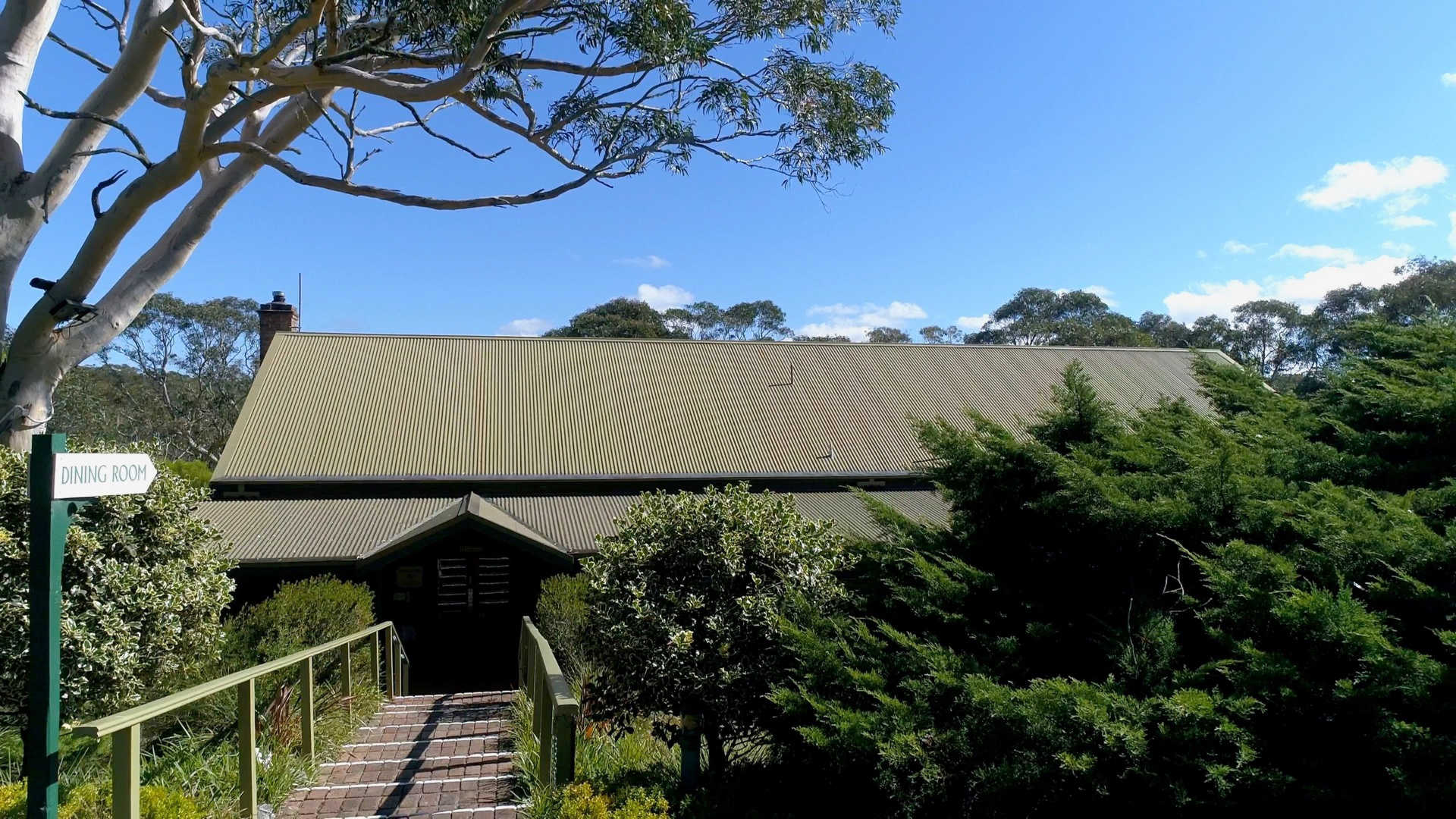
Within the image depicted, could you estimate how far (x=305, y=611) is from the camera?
924cm

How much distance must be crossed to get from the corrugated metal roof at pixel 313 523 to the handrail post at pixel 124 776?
39.8ft

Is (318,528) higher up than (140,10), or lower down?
lower down

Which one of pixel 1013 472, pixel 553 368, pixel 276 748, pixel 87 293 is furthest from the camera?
pixel 553 368

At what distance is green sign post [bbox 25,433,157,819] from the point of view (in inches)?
146

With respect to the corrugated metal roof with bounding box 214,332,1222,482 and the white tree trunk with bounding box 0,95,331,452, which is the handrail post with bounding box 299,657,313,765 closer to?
the white tree trunk with bounding box 0,95,331,452

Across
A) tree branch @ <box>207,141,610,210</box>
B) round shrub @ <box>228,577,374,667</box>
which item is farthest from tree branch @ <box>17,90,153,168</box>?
round shrub @ <box>228,577,374,667</box>

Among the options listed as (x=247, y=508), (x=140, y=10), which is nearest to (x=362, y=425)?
(x=247, y=508)

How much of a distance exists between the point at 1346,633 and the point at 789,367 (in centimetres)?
2076

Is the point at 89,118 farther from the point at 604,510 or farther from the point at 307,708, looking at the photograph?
the point at 604,510

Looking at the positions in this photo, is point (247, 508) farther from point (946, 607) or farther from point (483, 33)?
point (946, 607)

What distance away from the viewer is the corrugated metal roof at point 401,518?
15.8 m

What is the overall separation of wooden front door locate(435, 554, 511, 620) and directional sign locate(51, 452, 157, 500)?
1254 cm

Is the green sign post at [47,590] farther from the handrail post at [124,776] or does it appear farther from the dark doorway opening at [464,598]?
the dark doorway opening at [464,598]

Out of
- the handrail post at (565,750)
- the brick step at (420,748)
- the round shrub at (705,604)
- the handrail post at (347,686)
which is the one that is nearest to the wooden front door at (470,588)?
the handrail post at (347,686)
